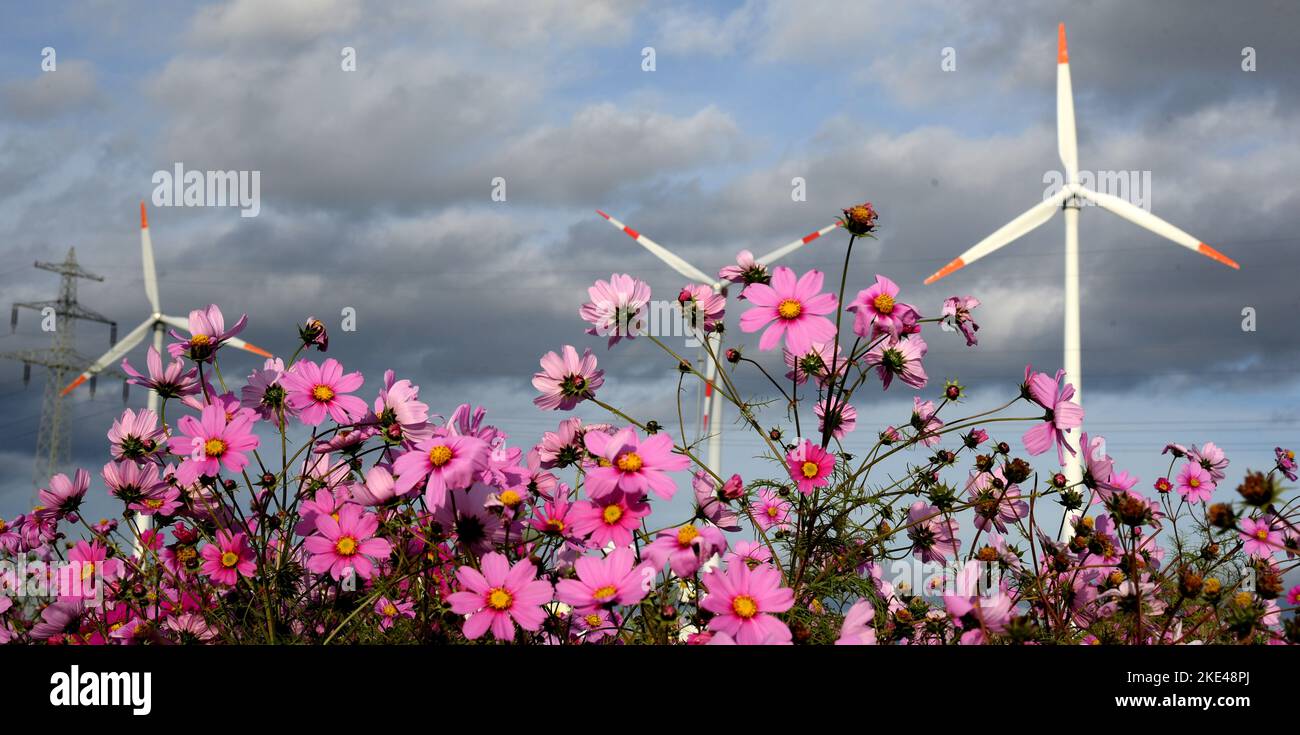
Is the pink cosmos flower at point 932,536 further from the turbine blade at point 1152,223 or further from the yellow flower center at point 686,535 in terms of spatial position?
the turbine blade at point 1152,223

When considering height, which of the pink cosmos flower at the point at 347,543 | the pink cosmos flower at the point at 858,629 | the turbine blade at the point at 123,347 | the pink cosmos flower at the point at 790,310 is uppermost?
the turbine blade at the point at 123,347

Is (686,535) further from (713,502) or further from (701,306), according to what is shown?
(701,306)

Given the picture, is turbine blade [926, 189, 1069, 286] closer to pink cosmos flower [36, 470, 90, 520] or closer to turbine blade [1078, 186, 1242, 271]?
turbine blade [1078, 186, 1242, 271]

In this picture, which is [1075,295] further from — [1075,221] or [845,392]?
[845,392]

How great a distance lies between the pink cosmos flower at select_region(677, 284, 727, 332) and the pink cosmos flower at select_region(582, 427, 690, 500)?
0.58 meters

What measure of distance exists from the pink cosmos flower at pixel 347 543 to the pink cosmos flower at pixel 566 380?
1.32 ft

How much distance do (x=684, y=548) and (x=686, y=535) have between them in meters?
0.02

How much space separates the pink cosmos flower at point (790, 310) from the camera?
192 cm

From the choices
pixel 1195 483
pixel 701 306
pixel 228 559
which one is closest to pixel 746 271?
pixel 701 306

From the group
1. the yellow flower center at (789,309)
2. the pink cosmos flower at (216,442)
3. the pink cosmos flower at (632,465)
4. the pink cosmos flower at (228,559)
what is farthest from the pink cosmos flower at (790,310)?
the pink cosmos flower at (228,559)

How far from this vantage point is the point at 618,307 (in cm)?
212

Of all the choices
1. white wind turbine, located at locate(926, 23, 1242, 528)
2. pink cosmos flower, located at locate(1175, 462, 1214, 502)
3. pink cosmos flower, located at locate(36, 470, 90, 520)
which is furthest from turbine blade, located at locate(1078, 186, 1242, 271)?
pink cosmos flower, located at locate(36, 470, 90, 520)
